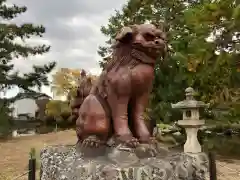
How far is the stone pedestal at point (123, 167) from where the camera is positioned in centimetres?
210

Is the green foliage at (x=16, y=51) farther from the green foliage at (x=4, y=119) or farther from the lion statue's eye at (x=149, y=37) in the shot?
the lion statue's eye at (x=149, y=37)

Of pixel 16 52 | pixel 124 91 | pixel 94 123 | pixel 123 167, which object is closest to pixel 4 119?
pixel 16 52

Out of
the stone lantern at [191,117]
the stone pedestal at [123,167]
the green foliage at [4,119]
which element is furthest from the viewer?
the green foliage at [4,119]

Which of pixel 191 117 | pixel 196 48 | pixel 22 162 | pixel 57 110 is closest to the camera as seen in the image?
pixel 196 48

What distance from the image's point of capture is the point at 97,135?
2.47 metres

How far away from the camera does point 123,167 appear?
2.11 m

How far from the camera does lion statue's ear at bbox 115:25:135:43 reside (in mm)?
2451

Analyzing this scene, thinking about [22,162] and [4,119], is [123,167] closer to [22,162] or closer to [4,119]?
[22,162]

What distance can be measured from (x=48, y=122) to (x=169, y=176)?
17.0 metres

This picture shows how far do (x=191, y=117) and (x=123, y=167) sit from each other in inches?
204

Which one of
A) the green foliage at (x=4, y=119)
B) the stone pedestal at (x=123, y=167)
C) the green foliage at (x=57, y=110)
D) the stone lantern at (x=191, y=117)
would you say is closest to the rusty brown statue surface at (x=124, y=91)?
the stone pedestal at (x=123, y=167)

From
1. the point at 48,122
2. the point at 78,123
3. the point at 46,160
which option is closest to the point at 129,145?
the point at 78,123

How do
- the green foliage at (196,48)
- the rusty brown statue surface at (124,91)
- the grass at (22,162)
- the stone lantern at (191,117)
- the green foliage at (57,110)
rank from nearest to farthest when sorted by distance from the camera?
the rusty brown statue surface at (124,91) < the green foliage at (196,48) < the grass at (22,162) < the stone lantern at (191,117) < the green foliage at (57,110)

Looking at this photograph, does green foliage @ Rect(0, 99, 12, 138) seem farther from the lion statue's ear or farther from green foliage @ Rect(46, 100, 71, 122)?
the lion statue's ear
